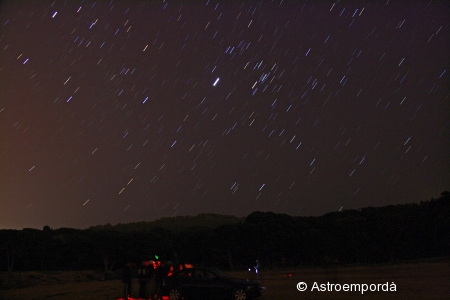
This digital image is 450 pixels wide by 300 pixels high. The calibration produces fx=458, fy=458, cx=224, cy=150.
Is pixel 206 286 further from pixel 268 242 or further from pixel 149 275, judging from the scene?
pixel 268 242

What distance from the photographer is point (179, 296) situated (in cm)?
1766

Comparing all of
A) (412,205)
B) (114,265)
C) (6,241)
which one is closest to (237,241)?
(114,265)

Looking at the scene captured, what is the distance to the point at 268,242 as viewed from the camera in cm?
5516

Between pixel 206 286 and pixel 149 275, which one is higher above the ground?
pixel 149 275

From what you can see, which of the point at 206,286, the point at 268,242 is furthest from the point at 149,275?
the point at 268,242

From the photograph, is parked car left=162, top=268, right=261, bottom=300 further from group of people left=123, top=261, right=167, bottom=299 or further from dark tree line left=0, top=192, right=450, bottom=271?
dark tree line left=0, top=192, right=450, bottom=271

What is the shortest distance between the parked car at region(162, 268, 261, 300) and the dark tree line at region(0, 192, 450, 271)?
107 ft

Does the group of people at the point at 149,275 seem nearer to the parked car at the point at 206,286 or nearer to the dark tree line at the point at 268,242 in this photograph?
the parked car at the point at 206,286

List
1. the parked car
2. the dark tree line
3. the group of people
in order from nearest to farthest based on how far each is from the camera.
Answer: the parked car
the group of people
the dark tree line

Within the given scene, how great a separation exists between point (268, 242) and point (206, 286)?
38644 millimetres

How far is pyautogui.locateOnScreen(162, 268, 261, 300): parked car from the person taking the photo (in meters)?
17.1

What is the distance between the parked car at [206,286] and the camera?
56.0ft

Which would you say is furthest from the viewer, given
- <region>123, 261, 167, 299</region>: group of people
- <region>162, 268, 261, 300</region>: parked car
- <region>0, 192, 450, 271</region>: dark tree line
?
<region>0, 192, 450, 271</region>: dark tree line

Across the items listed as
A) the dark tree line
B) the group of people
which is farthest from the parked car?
the dark tree line
